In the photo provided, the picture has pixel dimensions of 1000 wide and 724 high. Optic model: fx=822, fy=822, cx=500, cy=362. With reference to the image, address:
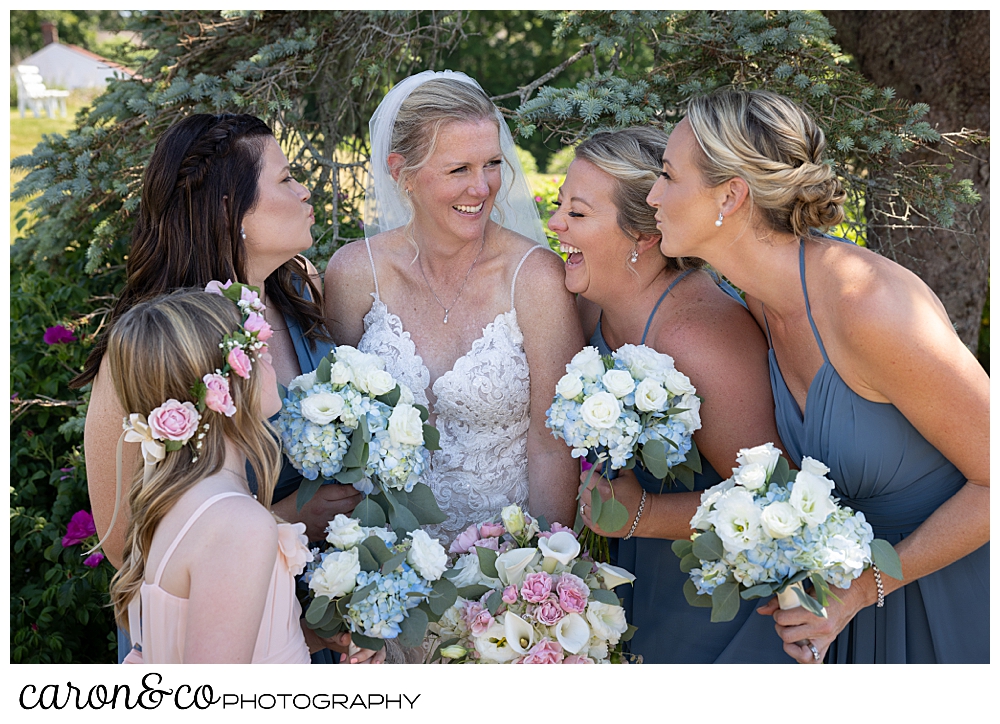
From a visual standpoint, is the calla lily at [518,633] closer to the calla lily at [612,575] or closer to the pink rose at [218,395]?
the calla lily at [612,575]

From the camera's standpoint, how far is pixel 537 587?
2.42 meters

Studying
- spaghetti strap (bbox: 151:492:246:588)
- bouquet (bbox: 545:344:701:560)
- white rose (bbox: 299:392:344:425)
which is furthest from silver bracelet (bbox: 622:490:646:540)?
spaghetti strap (bbox: 151:492:246:588)

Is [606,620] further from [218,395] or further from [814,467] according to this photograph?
[218,395]

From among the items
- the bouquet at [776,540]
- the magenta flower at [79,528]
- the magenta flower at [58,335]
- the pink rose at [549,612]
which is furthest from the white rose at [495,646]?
the magenta flower at [58,335]

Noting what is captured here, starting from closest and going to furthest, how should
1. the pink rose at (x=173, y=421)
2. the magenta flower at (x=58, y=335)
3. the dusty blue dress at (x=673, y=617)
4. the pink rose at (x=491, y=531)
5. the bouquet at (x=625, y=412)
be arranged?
the pink rose at (x=173, y=421)
the bouquet at (x=625, y=412)
the pink rose at (x=491, y=531)
the dusty blue dress at (x=673, y=617)
the magenta flower at (x=58, y=335)

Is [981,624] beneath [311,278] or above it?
beneath

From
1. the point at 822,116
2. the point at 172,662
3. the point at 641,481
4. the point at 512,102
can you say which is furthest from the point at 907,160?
the point at 172,662

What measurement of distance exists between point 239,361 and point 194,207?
2.80 ft

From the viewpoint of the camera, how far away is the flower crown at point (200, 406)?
2.21 meters

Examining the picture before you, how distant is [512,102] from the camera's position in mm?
5199

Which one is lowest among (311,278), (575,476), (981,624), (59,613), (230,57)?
(59,613)

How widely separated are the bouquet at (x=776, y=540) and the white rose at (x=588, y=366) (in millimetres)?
495
